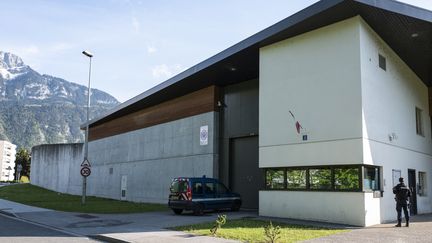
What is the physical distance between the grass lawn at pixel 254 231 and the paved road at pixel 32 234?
3545 millimetres

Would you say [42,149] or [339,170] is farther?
[42,149]

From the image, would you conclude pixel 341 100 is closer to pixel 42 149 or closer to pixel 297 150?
pixel 297 150

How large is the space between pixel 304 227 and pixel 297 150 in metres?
3.88

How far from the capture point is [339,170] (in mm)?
15789

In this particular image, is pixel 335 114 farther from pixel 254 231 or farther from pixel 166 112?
pixel 166 112

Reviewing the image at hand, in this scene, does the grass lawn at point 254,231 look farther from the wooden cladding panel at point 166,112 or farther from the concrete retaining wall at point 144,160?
the wooden cladding panel at point 166,112

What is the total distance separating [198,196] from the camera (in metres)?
19.5

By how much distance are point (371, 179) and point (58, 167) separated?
38.6m

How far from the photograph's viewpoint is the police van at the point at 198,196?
19.3m

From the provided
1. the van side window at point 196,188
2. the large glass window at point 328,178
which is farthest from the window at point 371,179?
the van side window at point 196,188

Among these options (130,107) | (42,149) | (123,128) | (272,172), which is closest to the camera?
(272,172)

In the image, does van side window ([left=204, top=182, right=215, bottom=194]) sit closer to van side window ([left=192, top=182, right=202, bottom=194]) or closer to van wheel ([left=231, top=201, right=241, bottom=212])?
van side window ([left=192, top=182, right=202, bottom=194])

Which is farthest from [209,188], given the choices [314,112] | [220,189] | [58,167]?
[58,167]

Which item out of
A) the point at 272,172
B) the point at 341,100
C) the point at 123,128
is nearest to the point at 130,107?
the point at 123,128
